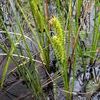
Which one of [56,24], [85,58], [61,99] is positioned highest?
[56,24]

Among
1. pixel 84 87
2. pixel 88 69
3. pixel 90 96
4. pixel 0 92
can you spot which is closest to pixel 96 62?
pixel 88 69

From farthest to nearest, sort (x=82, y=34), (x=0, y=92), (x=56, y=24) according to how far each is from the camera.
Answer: (x=82, y=34)
(x=0, y=92)
(x=56, y=24)

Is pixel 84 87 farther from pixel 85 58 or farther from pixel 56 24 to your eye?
pixel 56 24

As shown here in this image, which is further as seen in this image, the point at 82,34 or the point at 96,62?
the point at 82,34

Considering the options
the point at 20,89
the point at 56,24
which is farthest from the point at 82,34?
the point at 56,24

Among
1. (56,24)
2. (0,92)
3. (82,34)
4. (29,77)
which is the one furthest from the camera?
(82,34)

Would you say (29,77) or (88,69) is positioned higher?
(29,77)

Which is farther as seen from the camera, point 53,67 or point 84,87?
point 53,67

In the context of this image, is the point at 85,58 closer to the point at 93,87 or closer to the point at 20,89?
the point at 93,87

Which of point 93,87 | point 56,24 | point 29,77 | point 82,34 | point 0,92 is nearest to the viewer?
point 56,24
